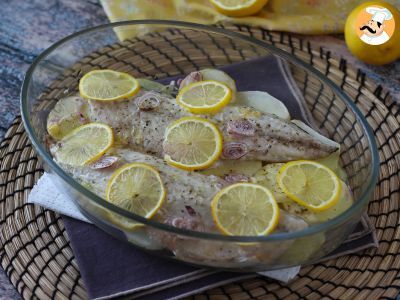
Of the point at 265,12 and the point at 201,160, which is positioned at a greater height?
the point at 265,12

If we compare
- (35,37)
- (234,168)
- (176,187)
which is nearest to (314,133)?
(234,168)

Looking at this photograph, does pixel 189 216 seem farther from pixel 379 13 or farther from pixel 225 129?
pixel 379 13

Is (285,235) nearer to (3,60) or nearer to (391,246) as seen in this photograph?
(391,246)

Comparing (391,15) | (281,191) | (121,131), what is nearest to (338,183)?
(281,191)

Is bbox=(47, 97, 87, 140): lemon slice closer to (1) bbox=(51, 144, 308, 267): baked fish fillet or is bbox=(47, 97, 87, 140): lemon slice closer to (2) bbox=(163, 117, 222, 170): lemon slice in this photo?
(1) bbox=(51, 144, 308, 267): baked fish fillet

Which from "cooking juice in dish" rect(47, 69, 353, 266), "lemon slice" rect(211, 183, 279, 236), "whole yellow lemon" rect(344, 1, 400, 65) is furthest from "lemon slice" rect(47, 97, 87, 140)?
"whole yellow lemon" rect(344, 1, 400, 65)

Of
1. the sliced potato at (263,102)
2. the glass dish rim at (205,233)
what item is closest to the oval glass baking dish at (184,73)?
the glass dish rim at (205,233)

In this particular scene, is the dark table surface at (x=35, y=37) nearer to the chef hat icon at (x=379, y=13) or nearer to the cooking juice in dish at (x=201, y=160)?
the chef hat icon at (x=379, y=13)
